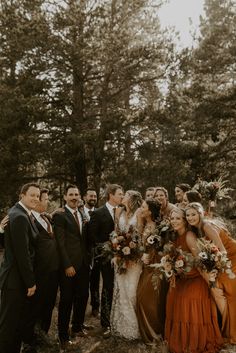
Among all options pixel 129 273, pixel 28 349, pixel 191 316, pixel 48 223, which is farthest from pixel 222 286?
pixel 28 349

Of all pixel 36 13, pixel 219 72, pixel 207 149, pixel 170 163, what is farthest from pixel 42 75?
pixel 219 72

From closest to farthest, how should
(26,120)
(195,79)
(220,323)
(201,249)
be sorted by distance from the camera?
(201,249), (220,323), (26,120), (195,79)

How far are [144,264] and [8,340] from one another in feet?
7.22

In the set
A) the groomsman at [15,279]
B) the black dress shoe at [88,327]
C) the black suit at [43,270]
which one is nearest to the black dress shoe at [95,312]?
the black dress shoe at [88,327]

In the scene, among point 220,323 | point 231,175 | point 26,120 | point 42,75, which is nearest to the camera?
point 220,323

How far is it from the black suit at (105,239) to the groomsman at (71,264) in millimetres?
296

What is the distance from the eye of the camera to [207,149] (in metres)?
16.6

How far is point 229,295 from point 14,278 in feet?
10.0

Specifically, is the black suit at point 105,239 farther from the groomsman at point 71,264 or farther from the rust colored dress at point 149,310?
the rust colored dress at point 149,310

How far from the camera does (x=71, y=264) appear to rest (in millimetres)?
5910

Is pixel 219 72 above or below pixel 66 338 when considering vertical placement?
above

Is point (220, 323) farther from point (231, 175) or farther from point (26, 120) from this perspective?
point (231, 175)

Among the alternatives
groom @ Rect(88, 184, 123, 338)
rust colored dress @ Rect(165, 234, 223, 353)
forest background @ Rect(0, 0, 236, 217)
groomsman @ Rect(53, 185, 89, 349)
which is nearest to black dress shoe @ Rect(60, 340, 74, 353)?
groomsman @ Rect(53, 185, 89, 349)

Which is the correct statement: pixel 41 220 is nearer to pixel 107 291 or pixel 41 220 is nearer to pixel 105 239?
pixel 105 239
